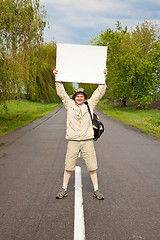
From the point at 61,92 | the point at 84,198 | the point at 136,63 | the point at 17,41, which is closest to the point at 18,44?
the point at 17,41

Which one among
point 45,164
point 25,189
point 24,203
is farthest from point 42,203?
point 45,164

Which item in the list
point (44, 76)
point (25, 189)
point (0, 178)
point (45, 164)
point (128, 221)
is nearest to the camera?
point (128, 221)

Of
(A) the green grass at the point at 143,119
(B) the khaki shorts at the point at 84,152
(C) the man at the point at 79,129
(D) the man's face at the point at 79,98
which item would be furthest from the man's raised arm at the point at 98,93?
(A) the green grass at the point at 143,119

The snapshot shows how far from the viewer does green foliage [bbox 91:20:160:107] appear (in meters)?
28.2

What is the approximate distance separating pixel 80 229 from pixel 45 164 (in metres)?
3.29

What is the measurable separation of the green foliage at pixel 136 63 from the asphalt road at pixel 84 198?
71.6 ft

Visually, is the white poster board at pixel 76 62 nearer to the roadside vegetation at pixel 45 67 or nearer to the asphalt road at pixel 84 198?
the asphalt road at pixel 84 198

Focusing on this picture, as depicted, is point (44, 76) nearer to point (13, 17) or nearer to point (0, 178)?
point (13, 17)

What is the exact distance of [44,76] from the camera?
3694 cm

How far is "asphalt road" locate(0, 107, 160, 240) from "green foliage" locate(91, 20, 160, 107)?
21.8m

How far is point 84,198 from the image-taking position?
4109 millimetres

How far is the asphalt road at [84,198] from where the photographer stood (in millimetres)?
3075

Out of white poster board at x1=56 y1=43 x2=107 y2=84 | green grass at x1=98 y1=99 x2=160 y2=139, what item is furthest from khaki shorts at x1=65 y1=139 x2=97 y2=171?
green grass at x1=98 y1=99 x2=160 y2=139

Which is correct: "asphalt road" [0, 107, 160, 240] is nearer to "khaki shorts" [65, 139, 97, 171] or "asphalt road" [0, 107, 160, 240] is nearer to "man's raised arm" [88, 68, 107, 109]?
→ "khaki shorts" [65, 139, 97, 171]
